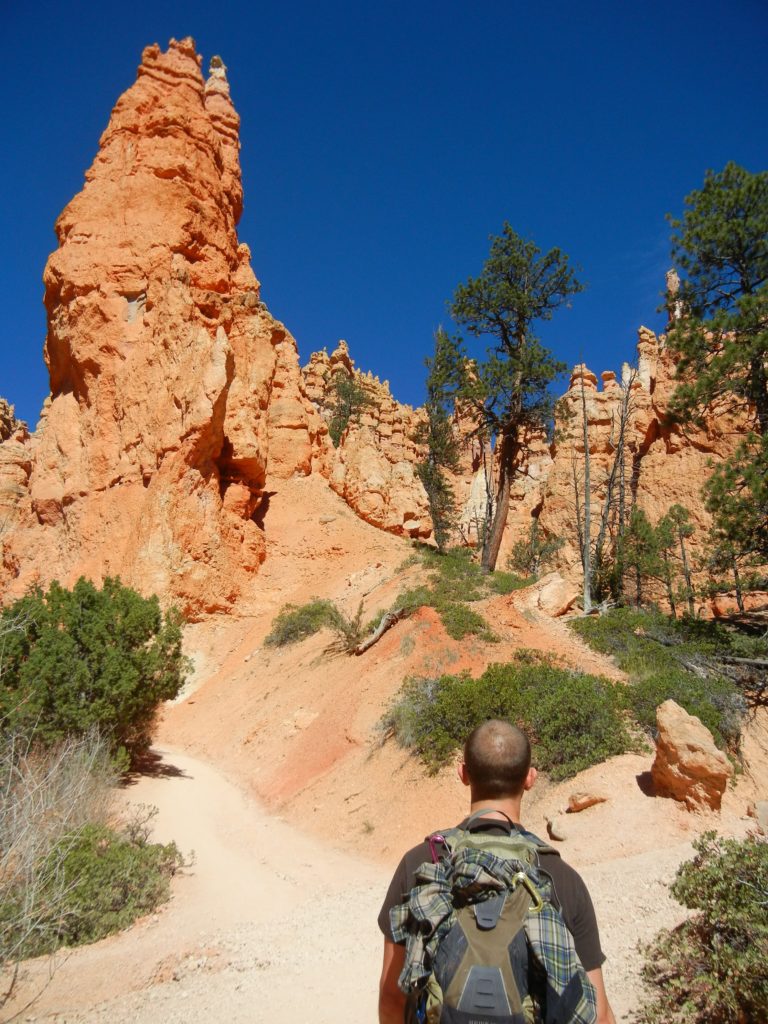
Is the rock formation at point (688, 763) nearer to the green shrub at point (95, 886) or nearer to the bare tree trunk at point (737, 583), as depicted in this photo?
the green shrub at point (95, 886)

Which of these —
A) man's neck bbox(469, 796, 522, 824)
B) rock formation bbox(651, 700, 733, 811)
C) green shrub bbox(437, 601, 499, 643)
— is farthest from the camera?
green shrub bbox(437, 601, 499, 643)

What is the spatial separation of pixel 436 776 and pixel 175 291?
61.5 ft

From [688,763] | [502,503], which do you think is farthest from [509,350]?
[688,763]

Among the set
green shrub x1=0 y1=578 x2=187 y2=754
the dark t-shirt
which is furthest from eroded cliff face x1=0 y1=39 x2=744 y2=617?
the dark t-shirt

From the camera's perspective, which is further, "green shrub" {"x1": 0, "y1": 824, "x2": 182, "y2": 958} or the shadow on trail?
the shadow on trail

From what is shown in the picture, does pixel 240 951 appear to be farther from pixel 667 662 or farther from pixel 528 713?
pixel 667 662

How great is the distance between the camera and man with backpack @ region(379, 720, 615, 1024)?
162cm

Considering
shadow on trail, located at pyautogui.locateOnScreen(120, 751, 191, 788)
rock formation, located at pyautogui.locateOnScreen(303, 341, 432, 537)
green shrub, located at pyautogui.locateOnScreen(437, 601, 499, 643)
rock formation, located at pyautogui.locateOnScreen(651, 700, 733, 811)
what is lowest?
shadow on trail, located at pyautogui.locateOnScreen(120, 751, 191, 788)

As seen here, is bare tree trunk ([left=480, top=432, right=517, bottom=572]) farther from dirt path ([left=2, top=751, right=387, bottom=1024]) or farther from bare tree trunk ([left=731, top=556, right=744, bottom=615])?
dirt path ([left=2, top=751, right=387, bottom=1024])

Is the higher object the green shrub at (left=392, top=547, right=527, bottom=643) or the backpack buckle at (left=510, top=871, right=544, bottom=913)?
the green shrub at (left=392, top=547, right=527, bottom=643)

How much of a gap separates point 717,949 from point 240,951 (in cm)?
398

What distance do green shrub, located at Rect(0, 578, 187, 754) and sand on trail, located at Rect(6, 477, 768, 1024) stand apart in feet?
4.70

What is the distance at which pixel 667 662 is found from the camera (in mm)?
11703

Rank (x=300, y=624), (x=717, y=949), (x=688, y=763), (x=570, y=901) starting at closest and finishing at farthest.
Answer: (x=570, y=901) → (x=717, y=949) → (x=688, y=763) → (x=300, y=624)
